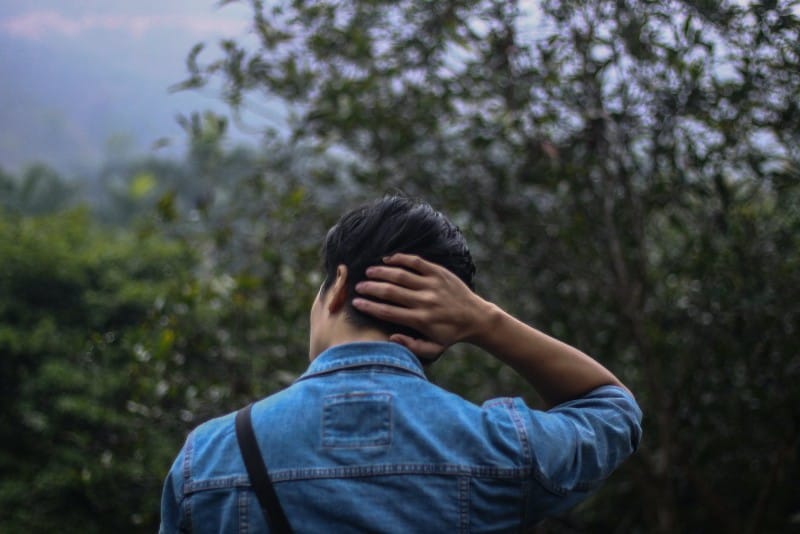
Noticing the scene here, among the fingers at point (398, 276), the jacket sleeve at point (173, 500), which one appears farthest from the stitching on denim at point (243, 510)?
the fingers at point (398, 276)

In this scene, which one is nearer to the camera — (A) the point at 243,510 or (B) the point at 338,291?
(A) the point at 243,510

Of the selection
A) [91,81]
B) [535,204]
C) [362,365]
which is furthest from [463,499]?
[91,81]

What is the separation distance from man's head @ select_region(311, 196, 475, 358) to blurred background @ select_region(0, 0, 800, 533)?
1.64m

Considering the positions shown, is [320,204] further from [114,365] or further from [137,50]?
[137,50]

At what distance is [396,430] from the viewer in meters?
1.23

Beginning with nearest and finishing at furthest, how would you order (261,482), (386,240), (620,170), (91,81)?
(261,482) < (386,240) < (620,170) < (91,81)

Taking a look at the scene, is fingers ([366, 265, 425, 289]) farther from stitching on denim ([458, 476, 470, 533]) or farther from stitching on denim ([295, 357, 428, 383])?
stitching on denim ([458, 476, 470, 533])

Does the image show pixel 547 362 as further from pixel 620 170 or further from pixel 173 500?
pixel 620 170

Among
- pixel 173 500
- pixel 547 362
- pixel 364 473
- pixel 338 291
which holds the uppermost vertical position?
pixel 338 291

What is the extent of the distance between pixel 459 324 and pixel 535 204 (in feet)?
7.56

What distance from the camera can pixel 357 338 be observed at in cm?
133

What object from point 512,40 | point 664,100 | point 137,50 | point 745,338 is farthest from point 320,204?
point 137,50

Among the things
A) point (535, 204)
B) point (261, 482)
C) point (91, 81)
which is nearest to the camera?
point (261, 482)

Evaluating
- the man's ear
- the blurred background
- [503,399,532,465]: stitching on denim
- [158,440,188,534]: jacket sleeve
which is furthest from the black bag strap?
the blurred background
